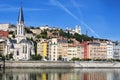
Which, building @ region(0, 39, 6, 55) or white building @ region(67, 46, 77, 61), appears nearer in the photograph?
building @ region(0, 39, 6, 55)

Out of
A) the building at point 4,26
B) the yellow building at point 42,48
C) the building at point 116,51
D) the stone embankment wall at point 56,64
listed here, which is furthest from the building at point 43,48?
the building at point 4,26

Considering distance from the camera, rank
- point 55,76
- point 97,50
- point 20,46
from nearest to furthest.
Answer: point 55,76
point 20,46
point 97,50

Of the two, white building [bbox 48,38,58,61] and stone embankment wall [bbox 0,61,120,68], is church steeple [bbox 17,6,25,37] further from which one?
stone embankment wall [bbox 0,61,120,68]

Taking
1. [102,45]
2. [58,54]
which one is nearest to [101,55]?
[102,45]

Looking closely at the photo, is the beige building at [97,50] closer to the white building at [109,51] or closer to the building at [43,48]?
the white building at [109,51]

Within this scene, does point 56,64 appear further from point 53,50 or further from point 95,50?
point 95,50

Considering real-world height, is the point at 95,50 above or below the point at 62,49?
below

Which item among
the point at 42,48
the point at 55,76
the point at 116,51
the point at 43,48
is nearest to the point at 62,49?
the point at 43,48

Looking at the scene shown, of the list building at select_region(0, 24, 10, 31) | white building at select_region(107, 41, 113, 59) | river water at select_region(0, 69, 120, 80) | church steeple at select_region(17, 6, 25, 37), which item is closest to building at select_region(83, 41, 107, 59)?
Result: white building at select_region(107, 41, 113, 59)

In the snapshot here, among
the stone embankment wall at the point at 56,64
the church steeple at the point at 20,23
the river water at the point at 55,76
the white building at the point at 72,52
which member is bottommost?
the river water at the point at 55,76

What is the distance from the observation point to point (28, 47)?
99.2 m

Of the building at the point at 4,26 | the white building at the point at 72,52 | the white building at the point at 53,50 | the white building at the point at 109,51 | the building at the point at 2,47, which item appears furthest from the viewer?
the building at the point at 4,26

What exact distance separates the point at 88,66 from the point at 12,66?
1850cm

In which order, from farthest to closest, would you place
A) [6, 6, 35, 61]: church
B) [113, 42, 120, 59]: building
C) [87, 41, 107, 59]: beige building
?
1. [113, 42, 120, 59]: building
2. [87, 41, 107, 59]: beige building
3. [6, 6, 35, 61]: church
